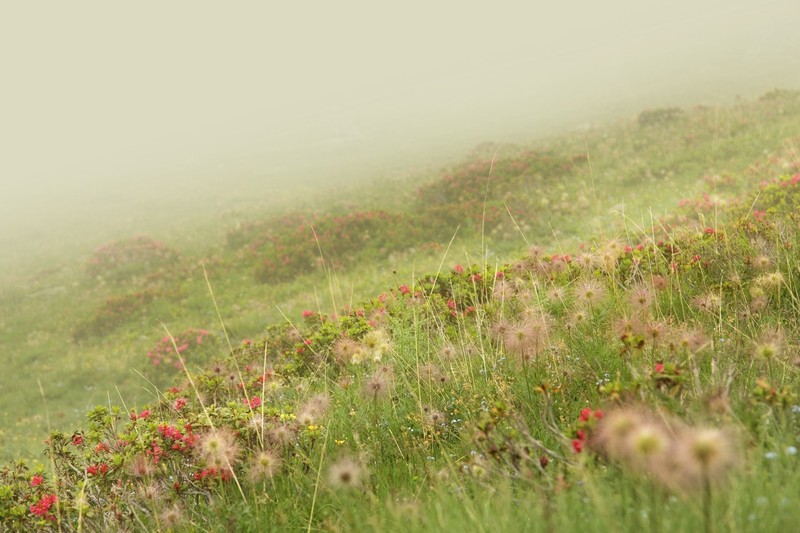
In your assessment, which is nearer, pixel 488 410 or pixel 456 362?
pixel 488 410

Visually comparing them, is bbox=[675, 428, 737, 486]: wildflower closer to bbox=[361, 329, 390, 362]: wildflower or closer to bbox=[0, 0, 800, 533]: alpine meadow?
bbox=[0, 0, 800, 533]: alpine meadow

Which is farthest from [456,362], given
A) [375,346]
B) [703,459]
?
[703,459]

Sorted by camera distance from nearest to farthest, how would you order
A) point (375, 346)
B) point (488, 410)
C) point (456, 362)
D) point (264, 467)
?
point (264, 467) < point (488, 410) < point (456, 362) < point (375, 346)

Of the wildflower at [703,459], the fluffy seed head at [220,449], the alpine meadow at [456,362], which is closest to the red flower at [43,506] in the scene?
the alpine meadow at [456,362]

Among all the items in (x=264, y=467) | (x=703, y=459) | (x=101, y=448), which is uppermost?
(x=703, y=459)

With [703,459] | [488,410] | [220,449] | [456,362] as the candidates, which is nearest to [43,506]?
[220,449]

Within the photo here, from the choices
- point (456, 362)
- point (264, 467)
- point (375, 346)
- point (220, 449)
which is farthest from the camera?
point (375, 346)

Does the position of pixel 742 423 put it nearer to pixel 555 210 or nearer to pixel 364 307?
pixel 364 307

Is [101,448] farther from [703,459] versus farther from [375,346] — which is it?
[703,459]

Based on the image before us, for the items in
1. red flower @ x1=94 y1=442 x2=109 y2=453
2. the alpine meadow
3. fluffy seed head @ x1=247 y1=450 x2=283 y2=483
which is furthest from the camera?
red flower @ x1=94 y1=442 x2=109 y2=453

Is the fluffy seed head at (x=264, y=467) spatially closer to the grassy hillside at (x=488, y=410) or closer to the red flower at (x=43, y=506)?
the grassy hillside at (x=488, y=410)

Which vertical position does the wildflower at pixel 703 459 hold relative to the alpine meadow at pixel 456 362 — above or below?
above

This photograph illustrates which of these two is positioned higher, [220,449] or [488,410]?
[220,449]

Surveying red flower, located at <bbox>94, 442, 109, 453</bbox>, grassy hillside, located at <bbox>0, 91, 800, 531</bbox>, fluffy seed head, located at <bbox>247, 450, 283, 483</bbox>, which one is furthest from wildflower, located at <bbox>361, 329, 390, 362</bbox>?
red flower, located at <bbox>94, 442, 109, 453</bbox>
